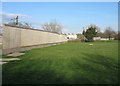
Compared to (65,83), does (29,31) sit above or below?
above

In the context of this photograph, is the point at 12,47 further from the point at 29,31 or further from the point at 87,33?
the point at 87,33

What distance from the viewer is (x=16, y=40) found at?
77.3ft

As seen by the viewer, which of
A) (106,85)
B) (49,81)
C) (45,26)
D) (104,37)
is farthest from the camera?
(104,37)

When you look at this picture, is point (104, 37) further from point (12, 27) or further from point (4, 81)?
point (4, 81)

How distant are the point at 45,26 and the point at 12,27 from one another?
236 ft

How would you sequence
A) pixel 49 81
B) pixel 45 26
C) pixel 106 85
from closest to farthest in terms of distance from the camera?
pixel 106 85, pixel 49 81, pixel 45 26

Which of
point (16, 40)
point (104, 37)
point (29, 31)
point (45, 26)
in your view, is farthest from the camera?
point (104, 37)

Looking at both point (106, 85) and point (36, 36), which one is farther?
point (36, 36)

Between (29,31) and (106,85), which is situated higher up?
(29,31)

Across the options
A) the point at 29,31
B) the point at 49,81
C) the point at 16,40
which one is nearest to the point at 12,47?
the point at 16,40

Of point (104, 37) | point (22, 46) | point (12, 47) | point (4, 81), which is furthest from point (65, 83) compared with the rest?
point (104, 37)

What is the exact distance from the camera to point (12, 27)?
22.2m

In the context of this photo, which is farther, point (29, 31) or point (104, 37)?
point (104, 37)

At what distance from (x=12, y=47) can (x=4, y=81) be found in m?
14.9
